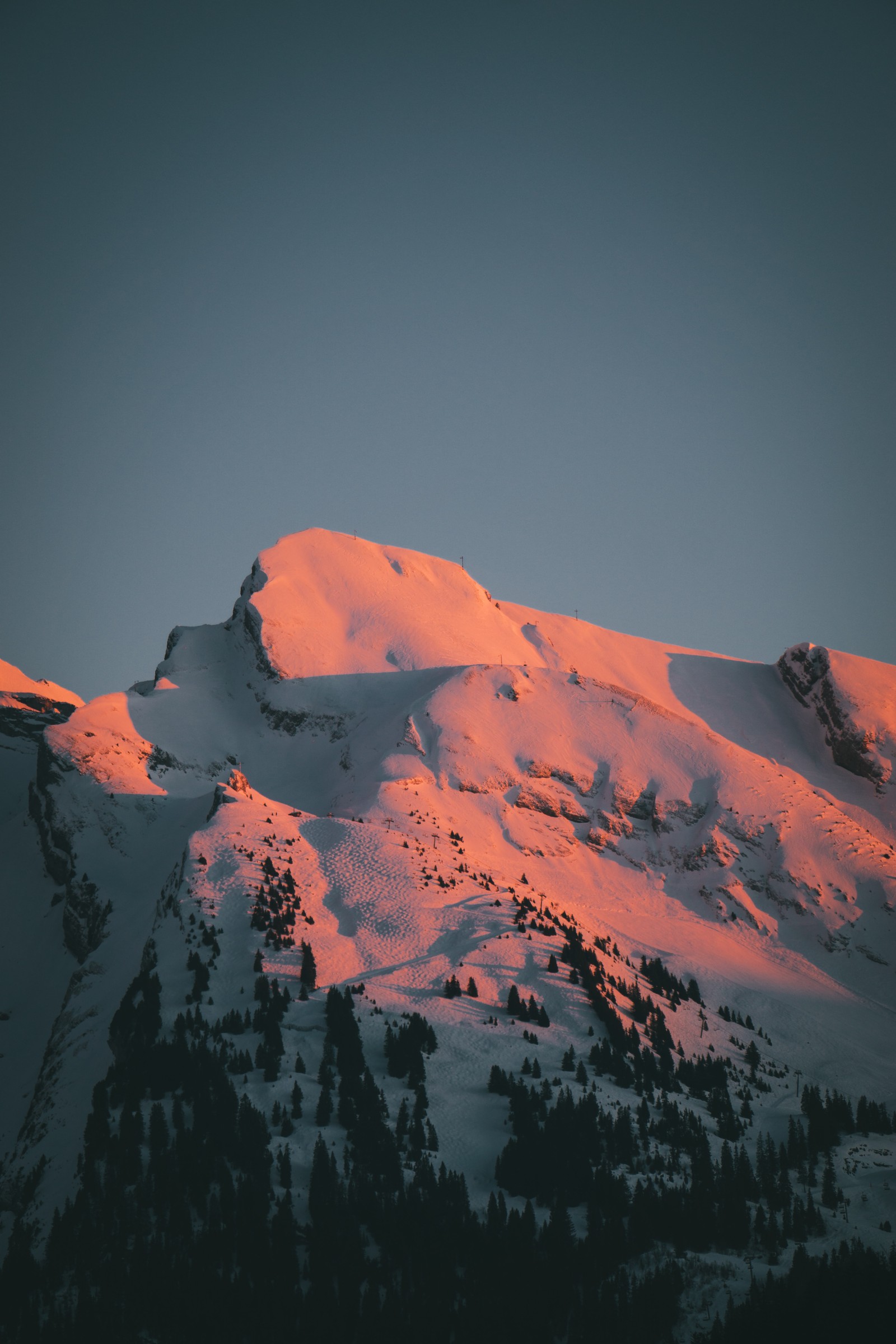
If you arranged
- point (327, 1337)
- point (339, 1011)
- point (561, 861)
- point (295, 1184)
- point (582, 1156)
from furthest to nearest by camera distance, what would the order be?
point (561, 861) → point (339, 1011) → point (582, 1156) → point (295, 1184) → point (327, 1337)

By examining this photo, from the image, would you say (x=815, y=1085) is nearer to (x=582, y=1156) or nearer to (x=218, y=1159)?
(x=582, y=1156)

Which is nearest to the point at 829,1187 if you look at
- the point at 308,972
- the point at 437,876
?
the point at 308,972

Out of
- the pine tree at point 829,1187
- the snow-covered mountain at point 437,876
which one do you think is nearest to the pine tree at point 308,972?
the snow-covered mountain at point 437,876

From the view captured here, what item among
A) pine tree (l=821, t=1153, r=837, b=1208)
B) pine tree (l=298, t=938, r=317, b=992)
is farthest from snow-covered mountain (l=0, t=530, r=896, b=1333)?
pine tree (l=298, t=938, r=317, b=992)

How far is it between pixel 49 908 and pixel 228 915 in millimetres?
42021

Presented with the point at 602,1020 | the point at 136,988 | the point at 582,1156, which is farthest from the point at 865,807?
the point at 136,988

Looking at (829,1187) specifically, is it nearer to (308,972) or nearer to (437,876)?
(308,972)

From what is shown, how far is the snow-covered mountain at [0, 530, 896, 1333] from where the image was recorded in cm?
10525

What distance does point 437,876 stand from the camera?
443 ft

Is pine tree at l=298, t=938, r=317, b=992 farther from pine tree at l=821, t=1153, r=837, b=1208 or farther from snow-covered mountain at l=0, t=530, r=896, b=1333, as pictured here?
pine tree at l=821, t=1153, r=837, b=1208

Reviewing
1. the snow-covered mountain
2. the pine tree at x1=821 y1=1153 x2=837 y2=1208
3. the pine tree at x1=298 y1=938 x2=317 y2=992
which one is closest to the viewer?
the pine tree at x1=821 y1=1153 x2=837 y2=1208

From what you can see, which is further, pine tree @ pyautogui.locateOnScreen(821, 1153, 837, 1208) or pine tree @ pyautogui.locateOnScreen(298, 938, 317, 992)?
pine tree @ pyautogui.locateOnScreen(298, 938, 317, 992)

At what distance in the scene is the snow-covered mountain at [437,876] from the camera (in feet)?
345

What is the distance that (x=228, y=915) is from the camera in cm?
11725
